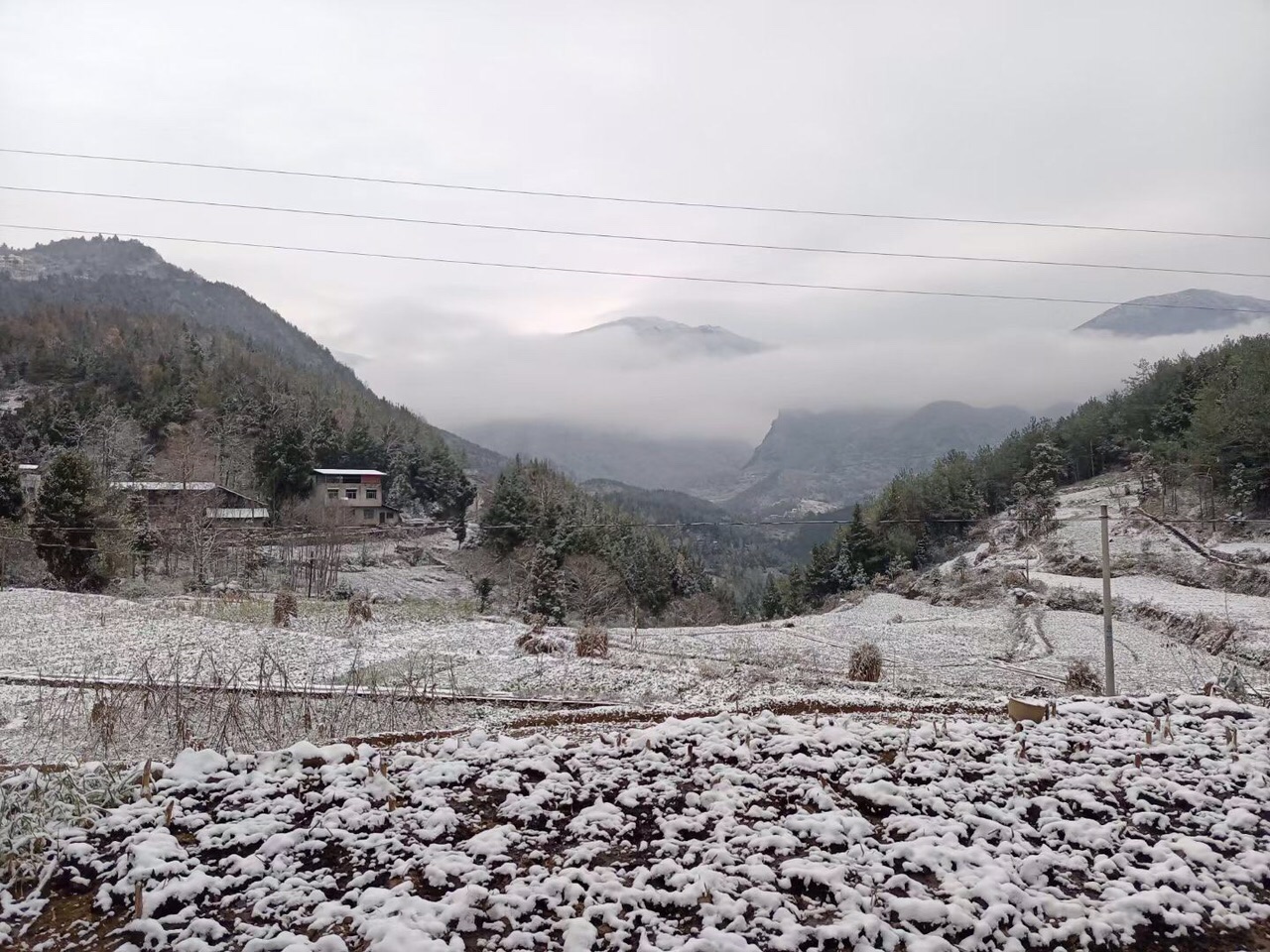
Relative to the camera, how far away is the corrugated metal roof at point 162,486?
34.7m

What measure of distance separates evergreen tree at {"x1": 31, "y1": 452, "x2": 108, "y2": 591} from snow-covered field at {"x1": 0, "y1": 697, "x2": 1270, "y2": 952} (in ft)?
84.0

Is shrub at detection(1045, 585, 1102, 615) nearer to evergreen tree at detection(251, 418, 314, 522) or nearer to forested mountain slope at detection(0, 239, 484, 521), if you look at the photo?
forested mountain slope at detection(0, 239, 484, 521)

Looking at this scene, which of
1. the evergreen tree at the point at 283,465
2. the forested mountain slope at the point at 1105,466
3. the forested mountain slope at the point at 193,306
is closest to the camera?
the forested mountain slope at the point at 1105,466

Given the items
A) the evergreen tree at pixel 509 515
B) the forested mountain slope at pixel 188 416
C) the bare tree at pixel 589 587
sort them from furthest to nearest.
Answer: the forested mountain slope at pixel 188 416 < the evergreen tree at pixel 509 515 < the bare tree at pixel 589 587

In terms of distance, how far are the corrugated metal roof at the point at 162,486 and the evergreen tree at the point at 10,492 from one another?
12.9 ft

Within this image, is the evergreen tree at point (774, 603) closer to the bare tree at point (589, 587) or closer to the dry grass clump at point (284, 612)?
the bare tree at point (589, 587)

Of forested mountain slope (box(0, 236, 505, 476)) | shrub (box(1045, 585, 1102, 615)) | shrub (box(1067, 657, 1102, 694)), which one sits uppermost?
forested mountain slope (box(0, 236, 505, 476))

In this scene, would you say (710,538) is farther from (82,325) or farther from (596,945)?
(596,945)

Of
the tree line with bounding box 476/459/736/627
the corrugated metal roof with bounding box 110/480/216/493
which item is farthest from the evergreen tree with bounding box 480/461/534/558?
the corrugated metal roof with bounding box 110/480/216/493

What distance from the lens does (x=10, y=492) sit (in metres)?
29.1

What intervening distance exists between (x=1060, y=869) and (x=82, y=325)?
99934 millimetres

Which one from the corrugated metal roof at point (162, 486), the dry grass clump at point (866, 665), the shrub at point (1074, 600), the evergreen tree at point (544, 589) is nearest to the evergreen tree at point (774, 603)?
the evergreen tree at point (544, 589)

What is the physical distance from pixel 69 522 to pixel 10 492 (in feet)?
23.0

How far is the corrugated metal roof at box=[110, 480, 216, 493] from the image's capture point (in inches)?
1366
